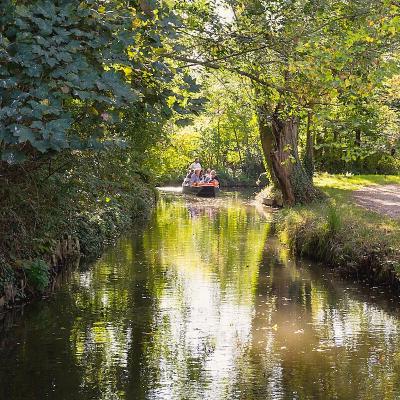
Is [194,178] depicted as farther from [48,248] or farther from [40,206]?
[40,206]

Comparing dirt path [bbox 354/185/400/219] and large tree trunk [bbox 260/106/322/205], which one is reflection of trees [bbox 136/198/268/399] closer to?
large tree trunk [bbox 260/106/322/205]

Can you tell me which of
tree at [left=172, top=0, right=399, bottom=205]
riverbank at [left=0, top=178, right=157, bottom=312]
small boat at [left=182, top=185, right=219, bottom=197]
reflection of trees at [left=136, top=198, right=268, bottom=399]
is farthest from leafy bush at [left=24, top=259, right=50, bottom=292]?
small boat at [left=182, top=185, right=219, bottom=197]

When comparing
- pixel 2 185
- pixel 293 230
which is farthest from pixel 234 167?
pixel 2 185

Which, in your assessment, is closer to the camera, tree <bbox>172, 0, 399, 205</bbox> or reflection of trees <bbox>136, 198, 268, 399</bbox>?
reflection of trees <bbox>136, 198, 268, 399</bbox>

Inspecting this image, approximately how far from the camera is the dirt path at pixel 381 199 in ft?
70.8

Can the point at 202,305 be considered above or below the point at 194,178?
below

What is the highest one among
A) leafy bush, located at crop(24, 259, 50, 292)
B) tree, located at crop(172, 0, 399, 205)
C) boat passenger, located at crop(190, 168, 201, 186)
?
tree, located at crop(172, 0, 399, 205)

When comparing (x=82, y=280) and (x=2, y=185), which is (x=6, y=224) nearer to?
(x=2, y=185)

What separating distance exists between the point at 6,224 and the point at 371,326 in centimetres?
595

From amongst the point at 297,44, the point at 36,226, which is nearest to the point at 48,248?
the point at 36,226

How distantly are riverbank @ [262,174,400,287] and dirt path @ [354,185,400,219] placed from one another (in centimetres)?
187

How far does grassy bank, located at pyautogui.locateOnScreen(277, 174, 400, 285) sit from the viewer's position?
1339 centimetres

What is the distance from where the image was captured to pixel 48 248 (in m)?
13.6

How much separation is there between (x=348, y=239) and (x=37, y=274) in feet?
21.1
